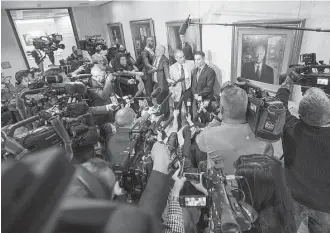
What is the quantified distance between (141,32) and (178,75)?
7.26 feet

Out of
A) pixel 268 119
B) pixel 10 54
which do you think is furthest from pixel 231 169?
pixel 10 54

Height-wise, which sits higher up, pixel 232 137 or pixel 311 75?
pixel 311 75

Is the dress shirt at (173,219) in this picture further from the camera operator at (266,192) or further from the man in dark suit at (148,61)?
the man in dark suit at (148,61)

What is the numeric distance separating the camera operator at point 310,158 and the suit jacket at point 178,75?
241 centimetres

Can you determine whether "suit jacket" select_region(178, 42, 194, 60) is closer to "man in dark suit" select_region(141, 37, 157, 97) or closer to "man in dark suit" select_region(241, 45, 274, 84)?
"man in dark suit" select_region(141, 37, 157, 97)

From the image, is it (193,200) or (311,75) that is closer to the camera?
(193,200)

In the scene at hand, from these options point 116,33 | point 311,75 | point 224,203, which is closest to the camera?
point 224,203

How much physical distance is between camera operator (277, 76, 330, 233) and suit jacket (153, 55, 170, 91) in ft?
9.57

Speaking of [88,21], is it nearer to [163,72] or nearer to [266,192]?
[163,72]

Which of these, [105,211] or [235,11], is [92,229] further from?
[235,11]

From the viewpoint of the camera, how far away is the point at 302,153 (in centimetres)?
152

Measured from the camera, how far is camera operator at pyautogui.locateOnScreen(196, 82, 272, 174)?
1587 millimetres

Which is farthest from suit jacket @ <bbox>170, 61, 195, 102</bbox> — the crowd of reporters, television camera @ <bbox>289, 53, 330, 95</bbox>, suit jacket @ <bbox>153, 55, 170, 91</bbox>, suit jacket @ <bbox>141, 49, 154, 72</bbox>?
television camera @ <bbox>289, 53, 330, 95</bbox>

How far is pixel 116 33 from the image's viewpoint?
22.3 ft
